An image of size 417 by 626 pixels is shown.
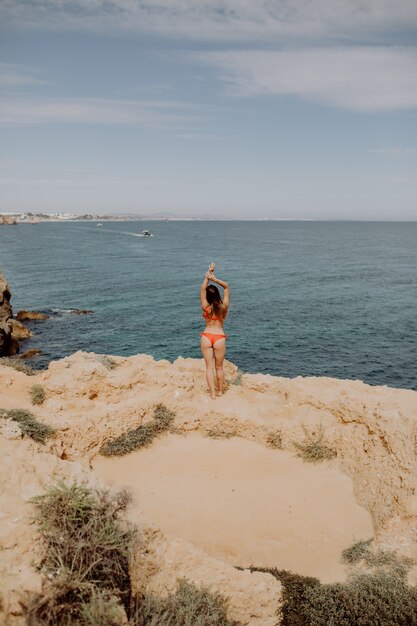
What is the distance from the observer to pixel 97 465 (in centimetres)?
851

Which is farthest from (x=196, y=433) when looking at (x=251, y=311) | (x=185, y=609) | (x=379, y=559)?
(x=251, y=311)

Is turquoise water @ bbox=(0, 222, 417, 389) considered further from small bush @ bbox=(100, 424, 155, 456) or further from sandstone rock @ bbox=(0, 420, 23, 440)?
sandstone rock @ bbox=(0, 420, 23, 440)

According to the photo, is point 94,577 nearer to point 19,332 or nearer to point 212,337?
point 212,337

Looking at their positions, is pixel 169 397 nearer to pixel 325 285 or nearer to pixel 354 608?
pixel 354 608

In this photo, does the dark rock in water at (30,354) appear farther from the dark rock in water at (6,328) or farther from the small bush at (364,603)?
the small bush at (364,603)

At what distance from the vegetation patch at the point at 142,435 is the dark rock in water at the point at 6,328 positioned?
20.2 metres

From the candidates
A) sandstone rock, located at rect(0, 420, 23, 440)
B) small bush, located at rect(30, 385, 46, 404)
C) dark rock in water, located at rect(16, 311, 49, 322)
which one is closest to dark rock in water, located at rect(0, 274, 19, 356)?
→ dark rock in water, located at rect(16, 311, 49, 322)

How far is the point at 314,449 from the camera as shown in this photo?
28.5 feet

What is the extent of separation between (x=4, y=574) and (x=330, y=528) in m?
5.10

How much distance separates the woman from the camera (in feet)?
30.7

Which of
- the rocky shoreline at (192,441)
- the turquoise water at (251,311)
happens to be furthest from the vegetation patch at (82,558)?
the turquoise water at (251,311)

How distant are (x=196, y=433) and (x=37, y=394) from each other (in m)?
3.70

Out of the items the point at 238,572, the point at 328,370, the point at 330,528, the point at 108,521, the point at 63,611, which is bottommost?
the point at 328,370

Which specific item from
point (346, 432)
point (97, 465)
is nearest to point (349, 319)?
point (346, 432)
